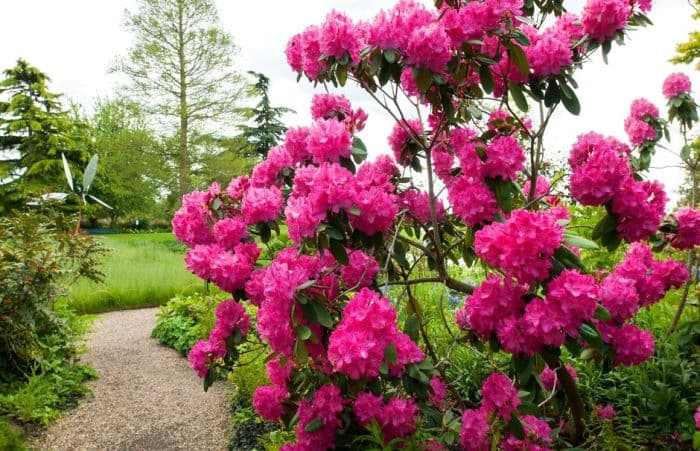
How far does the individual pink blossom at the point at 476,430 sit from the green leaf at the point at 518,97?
3.46 feet

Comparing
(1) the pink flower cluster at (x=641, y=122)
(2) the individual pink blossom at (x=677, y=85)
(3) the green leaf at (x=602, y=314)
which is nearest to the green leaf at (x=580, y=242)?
(3) the green leaf at (x=602, y=314)

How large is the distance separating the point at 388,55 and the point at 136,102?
15.5 m

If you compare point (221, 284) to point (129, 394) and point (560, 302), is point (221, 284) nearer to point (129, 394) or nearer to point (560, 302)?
point (560, 302)

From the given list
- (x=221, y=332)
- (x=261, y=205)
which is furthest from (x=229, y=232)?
(x=221, y=332)

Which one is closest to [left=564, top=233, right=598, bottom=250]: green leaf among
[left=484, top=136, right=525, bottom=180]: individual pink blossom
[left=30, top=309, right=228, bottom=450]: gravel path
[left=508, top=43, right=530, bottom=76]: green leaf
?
[left=484, top=136, right=525, bottom=180]: individual pink blossom

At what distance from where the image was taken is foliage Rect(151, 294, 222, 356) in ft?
15.4

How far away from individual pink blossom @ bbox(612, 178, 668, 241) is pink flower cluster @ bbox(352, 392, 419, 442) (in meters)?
0.98

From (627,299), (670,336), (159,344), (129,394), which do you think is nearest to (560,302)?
(627,299)

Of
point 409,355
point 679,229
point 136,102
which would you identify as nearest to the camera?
point 409,355

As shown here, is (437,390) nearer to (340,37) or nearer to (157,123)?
(340,37)

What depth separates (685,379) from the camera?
2324 mm

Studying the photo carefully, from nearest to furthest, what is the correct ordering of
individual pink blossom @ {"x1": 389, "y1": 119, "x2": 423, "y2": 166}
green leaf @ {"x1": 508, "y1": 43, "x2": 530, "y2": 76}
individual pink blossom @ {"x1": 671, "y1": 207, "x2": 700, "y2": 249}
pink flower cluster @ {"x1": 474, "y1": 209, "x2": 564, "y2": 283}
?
pink flower cluster @ {"x1": 474, "y1": 209, "x2": 564, "y2": 283} → green leaf @ {"x1": 508, "y1": 43, "x2": 530, "y2": 76} → individual pink blossom @ {"x1": 671, "y1": 207, "x2": 700, "y2": 249} → individual pink blossom @ {"x1": 389, "y1": 119, "x2": 423, "y2": 166}

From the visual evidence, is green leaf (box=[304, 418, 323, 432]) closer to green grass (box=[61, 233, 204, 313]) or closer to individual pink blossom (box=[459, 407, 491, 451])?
individual pink blossom (box=[459, 407, 491, 451])

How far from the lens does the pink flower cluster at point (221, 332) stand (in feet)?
6.91
